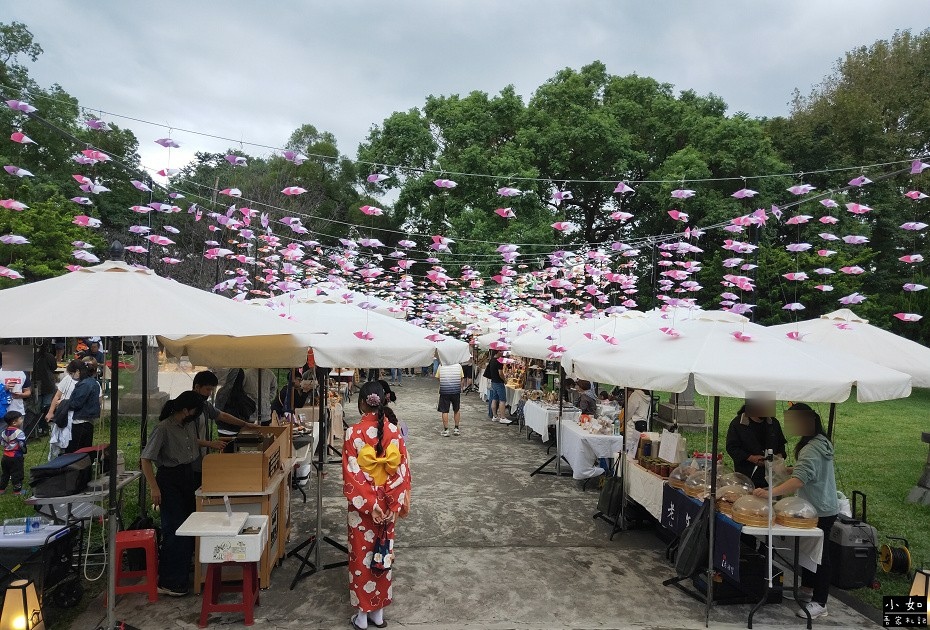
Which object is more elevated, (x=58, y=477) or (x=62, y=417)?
(x=58, y=477)

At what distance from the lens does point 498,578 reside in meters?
5.31

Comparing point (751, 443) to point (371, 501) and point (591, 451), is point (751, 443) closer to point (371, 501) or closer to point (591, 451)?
point (591, 451)

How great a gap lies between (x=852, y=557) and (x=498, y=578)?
3.09m

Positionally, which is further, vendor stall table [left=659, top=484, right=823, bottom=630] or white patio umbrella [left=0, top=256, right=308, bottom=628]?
vendor stall table [left=659, top=484, right=823, bottom=630]

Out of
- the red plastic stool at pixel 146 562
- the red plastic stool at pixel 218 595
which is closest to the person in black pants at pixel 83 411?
the red plastic stool at pixel 146 562

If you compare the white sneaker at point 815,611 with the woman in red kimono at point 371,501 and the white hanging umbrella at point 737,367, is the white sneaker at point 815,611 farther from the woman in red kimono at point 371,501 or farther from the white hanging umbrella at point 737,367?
the woman in red kimono at point 371,501

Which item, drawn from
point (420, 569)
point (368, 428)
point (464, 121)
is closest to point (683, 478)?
point (420, 569)

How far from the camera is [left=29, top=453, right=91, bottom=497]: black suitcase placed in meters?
4.64

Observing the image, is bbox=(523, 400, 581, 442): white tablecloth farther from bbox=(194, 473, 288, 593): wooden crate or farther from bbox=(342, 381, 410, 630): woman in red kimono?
bbox=(342, 381, 410, 630): woman in red kimono

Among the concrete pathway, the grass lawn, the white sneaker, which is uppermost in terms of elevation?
the white sneaker

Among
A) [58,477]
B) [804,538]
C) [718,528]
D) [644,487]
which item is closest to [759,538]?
[804,538]

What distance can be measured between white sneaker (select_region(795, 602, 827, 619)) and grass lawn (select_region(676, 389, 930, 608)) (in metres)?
0.70

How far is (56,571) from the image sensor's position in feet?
14.7

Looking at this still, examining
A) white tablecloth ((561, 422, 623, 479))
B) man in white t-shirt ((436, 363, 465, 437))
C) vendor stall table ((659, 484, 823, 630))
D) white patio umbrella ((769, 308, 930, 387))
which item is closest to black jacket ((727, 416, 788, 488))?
vendor stall table ((659, 484, 823, 630))
